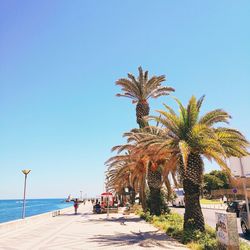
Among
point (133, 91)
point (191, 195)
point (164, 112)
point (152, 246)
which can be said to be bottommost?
point (152, 246)

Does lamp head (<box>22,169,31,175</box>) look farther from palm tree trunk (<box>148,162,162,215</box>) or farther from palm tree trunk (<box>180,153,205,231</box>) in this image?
palm tree trunk (<box>180,153,205,231</box>)

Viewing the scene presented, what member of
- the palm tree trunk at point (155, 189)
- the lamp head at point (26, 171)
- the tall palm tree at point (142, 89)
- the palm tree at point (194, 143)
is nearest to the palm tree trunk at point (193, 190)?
the palm tree at point (194, 143)

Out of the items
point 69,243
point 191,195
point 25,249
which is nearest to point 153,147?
point 191,195

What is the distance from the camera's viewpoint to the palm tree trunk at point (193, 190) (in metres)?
13.3

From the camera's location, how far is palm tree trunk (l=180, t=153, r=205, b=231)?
1330cm

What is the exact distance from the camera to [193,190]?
45.1 ft

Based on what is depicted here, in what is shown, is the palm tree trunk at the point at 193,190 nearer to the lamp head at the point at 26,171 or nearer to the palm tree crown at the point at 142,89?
the palm tree crown at the point at 142,89

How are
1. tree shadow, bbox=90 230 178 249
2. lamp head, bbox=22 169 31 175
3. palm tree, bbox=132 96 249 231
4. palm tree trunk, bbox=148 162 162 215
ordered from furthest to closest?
lamp head, bbox=22 169 31 175, palm tree trunk, bbox=148 162 162 215, palm tree, bbox=132 96 249 231, tree shadow, bbox=90 230 178 249

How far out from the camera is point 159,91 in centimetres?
2669

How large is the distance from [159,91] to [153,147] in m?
13.2

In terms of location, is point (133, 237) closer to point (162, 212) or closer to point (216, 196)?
point (162, 212)

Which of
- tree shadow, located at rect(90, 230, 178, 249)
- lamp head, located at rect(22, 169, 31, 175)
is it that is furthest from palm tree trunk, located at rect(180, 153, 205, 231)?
lamp head, located at rect(22, 169, 31, 175)

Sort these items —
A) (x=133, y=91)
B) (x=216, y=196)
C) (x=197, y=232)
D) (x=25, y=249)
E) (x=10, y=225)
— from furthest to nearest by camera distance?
(x=216, y=196) < (x=133, y=91) < (x=10, y=225) < (x=197, y=232) < (x=25, y=249)

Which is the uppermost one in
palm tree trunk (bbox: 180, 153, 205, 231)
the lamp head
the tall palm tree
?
the tall palm tree
